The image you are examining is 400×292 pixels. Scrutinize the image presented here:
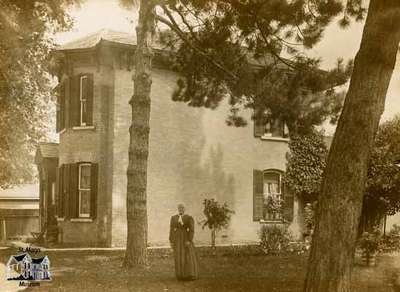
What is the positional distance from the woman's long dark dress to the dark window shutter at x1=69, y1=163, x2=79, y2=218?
7866 millimetres

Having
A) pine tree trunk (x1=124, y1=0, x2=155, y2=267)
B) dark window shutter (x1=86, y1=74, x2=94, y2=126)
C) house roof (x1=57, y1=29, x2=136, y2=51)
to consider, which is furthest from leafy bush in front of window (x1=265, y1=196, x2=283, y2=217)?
pine tree trunk (x1=124, y1=0, x2=155, y2=267)

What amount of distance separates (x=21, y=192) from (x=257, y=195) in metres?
8.73

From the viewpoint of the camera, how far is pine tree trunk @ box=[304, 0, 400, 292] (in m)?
6.45

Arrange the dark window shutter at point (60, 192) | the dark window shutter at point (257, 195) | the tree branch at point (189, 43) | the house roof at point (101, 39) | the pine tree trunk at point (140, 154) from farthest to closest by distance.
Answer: the dark window shutter at point (257, 195) < the dark window shutter at point (60, 192) < the house roof at point (101, 39) < the tree branch at point (189, 43) < the pine tree trunk at point (140, 154)

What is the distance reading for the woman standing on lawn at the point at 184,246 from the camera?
984cm

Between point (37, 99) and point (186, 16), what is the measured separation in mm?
7002

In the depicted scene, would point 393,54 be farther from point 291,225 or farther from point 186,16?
point 291,225

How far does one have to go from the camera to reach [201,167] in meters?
18.7

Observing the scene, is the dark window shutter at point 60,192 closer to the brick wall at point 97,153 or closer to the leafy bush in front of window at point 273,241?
the brick wall at point 97,153

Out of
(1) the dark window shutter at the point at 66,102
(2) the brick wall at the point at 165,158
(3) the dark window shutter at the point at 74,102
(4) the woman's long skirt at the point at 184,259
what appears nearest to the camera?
(4) the woman's long skirt at the point at 184,259

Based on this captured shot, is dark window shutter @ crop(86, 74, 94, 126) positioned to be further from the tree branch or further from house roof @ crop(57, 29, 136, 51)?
the tree branch

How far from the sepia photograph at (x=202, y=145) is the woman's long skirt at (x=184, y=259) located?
3 cm

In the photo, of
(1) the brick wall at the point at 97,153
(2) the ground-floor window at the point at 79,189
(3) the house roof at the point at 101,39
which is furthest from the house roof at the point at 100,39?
(2) the ground-floor window at the point at 79,189

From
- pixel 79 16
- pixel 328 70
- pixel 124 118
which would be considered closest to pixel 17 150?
pixel 124 118
